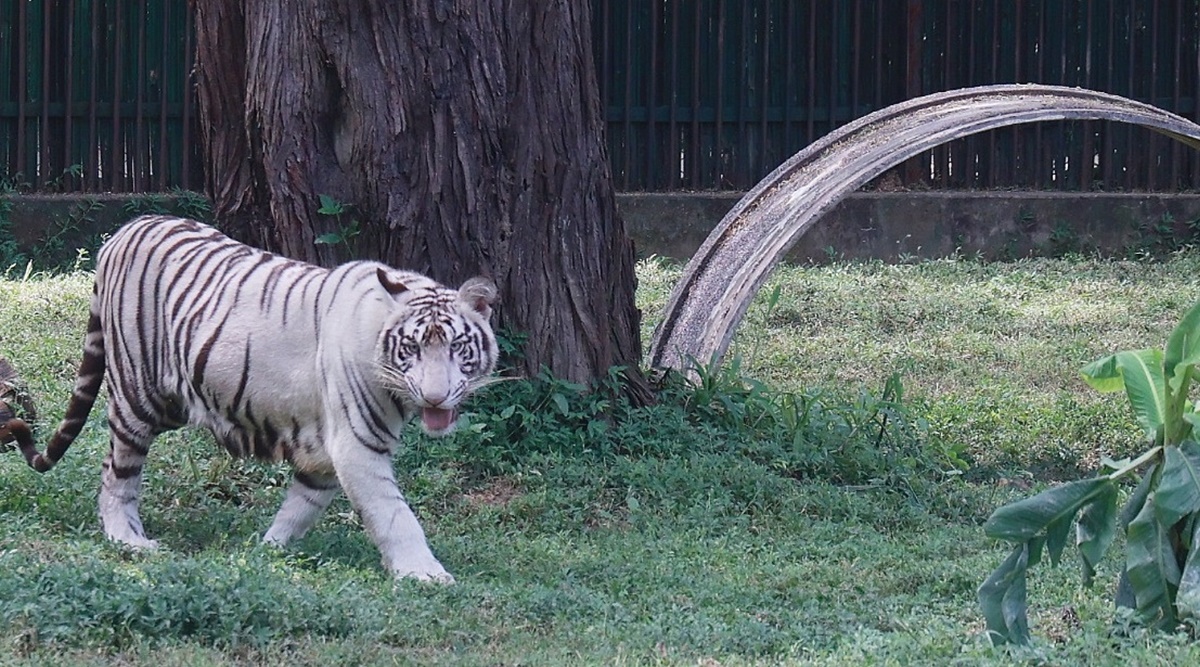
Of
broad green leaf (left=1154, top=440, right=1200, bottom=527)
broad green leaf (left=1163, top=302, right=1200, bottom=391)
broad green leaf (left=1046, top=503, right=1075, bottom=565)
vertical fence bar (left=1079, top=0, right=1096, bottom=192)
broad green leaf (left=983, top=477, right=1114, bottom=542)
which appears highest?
vertical fence bar (left=1079, top=0, right=1096, bottom=192)

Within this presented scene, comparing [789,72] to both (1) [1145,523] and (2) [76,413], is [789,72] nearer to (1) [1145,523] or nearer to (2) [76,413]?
(2) [76,413]

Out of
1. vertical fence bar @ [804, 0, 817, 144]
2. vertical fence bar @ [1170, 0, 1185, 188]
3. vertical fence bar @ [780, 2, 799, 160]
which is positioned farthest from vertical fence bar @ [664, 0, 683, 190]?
vertical fence bar @ [1170, 0, 1185, 188]

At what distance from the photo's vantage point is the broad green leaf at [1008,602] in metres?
4.34

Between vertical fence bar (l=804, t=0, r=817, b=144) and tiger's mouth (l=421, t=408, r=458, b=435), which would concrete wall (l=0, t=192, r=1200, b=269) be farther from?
tiger's mouth (l=421, t=408, r=458, b=435)

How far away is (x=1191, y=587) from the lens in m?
4.20

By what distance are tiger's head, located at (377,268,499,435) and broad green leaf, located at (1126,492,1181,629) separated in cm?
208

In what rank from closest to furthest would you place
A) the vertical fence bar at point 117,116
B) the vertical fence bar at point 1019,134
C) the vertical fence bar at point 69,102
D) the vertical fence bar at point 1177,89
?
1. the vertical fence bar at point 69,102
2. the vertical fence bar at point 117,116
3. the vertical fence bar at point 1019,134
4. the vertical fence bar at point 1177,89

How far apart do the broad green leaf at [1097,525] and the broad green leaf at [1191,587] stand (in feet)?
0.85

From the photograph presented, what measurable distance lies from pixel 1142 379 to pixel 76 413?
3.84m

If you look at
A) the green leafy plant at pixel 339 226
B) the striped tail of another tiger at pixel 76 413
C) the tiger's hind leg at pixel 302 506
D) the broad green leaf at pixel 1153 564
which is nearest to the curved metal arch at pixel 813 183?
the green leafy plant at pixel 339 226

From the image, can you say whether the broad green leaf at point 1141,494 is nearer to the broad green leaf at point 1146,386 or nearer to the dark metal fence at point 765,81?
the broad green leaf at point 1146,386

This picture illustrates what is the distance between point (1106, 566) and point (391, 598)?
2.58m

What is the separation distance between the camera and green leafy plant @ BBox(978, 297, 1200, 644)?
4.32 meters

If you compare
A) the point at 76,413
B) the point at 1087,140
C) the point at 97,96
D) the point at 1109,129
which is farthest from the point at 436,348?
the point at 1109,129
